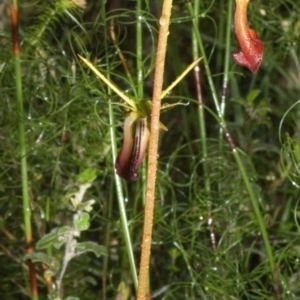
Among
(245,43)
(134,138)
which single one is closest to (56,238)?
(134,138)

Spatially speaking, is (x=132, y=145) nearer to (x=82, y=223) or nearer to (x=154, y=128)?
(x=154, y=128)

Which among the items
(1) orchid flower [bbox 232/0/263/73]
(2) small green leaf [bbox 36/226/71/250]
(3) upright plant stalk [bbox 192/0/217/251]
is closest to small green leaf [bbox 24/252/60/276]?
(2) small green leaf [bbox 36/226/71/250]

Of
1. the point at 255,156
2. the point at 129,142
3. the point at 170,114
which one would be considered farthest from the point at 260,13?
the point at 129,142

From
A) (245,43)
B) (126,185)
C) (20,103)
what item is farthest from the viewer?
(126,185)

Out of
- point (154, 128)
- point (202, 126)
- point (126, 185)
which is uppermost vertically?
point (154, 128)

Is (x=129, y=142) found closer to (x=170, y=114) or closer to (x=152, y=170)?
(x=152, y=170)

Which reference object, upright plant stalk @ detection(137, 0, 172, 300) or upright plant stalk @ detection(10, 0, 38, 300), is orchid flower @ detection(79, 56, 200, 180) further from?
upright plant stalk @ detection(10, 0, 38, 300)
